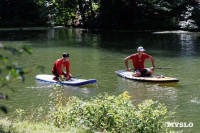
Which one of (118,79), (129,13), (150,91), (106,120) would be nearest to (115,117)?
(106,120)

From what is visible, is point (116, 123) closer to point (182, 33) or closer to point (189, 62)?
point (189, 62)

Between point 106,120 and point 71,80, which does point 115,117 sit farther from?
point 71,80

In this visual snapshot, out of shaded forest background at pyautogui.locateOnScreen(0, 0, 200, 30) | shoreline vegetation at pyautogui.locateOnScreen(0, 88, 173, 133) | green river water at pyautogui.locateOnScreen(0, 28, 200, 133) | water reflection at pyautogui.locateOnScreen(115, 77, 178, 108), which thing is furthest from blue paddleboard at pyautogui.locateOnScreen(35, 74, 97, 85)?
shaded forest background at pyautogui.locateOnScreen(0, 0, 200, 30)

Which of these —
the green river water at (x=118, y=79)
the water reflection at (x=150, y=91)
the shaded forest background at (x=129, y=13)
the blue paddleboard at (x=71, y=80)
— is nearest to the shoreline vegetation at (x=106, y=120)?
the green river water at (x=118, y=79)

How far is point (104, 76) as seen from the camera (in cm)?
1316

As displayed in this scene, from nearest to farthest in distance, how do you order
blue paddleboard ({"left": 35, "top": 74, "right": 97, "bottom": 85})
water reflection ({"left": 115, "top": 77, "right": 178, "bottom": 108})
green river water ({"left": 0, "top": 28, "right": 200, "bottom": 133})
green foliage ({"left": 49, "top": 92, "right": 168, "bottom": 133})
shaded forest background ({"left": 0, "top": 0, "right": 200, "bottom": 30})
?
green foliage ({"left": 49, "top": 92, "right": 168, "bottom": 133}), green river water ({"left": 0, "top": 28, "right": 200, "bottom": 133}), water reflection ({"left": 115, "top": 77, "right": 178, "bottom": 108}), blue paddleboard ({"left": 35, "top": 74, "right": 97, "bottom": 85}), shaded forest background ({"left": 0, "top": 0, "right": 200, "bottom": 30})

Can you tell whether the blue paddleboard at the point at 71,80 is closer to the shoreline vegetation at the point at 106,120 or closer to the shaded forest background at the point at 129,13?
the shoreline vegetation at the point at 106,120

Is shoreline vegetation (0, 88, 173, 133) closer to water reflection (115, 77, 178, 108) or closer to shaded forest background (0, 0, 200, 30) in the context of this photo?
water reflection (115, 77, 178, 108)

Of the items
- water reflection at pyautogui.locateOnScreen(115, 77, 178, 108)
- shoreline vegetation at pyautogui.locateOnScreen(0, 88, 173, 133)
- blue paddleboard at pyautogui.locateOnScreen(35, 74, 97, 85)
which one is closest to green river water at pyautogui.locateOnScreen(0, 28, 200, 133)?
water reflection at pyautogui.locateOnScreen(115, 77, 178, 108)

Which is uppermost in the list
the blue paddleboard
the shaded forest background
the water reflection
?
the shaded forest background

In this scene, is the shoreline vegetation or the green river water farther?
the green river water

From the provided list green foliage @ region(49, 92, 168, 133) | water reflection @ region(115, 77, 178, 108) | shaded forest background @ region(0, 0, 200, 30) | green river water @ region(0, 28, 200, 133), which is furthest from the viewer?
shaded forest background @ region(0, 0, 200, 30)

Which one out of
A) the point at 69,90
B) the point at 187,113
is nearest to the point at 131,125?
the point at 187,113

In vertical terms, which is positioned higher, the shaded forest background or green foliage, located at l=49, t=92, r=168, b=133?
the shaded forest background
